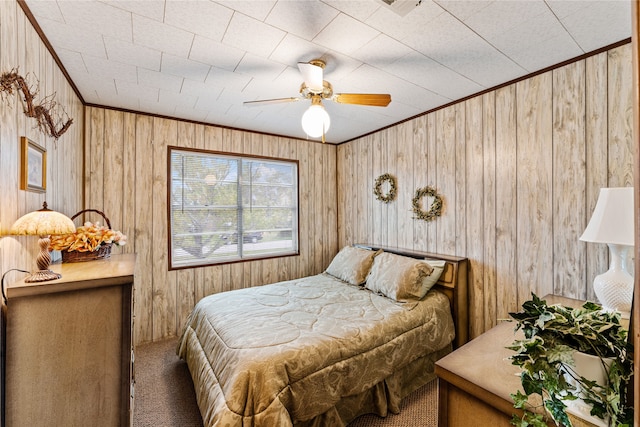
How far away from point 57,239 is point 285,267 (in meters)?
2.61

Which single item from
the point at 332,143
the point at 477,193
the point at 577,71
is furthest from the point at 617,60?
the point at 332,143

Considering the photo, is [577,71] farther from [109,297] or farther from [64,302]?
[64,302]

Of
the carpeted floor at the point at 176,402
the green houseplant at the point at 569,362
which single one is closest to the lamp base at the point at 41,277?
the carpeted floor at the point at 176,402

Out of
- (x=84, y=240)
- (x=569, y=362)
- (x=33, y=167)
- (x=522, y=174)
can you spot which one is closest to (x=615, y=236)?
(x=522, y=174)

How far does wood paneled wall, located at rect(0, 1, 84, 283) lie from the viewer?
121cm

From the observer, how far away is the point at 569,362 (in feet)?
2.48

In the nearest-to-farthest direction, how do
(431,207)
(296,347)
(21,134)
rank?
(21,134), (296,347), (431,207)

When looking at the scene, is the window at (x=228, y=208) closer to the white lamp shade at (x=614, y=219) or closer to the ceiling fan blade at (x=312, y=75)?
the ceiling fan blade at (x=312, y=75)

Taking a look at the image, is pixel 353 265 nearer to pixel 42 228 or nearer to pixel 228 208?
pixel 228 208

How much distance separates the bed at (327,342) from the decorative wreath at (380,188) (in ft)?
2.47

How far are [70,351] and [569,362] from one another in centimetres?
187

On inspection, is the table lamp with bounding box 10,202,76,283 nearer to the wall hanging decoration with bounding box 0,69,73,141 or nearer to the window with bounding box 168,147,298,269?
the wall hanging decoration with bounding box 0,69,73,141

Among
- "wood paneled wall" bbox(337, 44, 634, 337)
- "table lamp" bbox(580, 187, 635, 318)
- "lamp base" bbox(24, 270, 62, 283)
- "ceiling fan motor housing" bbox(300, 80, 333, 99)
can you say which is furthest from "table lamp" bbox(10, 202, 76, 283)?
"wood paneled wall" bbox(337, 44, 634, 337)

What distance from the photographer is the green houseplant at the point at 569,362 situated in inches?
28.7
